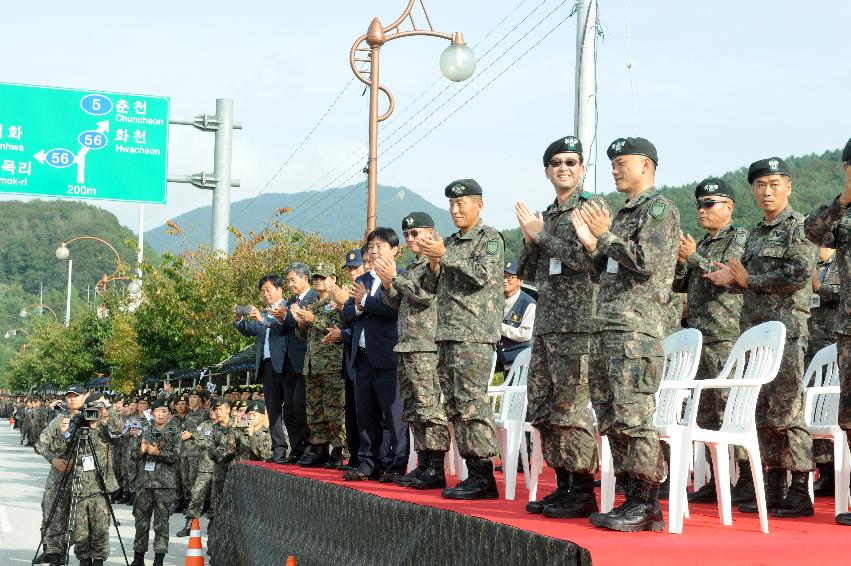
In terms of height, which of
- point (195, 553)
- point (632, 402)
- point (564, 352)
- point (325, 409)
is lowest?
point (195, 553)

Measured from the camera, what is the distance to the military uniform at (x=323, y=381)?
9.55 m

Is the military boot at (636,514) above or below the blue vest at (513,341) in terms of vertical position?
Result: below

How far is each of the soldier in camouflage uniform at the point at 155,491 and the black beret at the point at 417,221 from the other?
7663 mm

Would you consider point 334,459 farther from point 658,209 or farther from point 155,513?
point 658,209

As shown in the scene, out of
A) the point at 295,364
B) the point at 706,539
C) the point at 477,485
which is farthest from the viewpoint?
the point at 295,364

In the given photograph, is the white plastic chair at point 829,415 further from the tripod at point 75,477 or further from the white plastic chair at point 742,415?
the tripod at point 75,477

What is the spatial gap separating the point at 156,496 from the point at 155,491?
0.22ft

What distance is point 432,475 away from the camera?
24.1ft

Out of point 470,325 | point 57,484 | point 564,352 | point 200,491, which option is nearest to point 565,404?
point 564,352

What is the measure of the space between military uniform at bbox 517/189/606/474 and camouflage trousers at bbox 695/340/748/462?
102 centimetres

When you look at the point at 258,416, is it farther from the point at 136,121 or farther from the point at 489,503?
the point at 489,503

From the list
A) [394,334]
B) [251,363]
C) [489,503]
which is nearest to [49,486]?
[251,363]

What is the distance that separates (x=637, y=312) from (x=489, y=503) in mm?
1684

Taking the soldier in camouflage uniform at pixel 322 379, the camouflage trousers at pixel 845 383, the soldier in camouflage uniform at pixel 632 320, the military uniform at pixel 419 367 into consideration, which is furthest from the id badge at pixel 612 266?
the soldier in camouflage uniform at pixel 322 379
